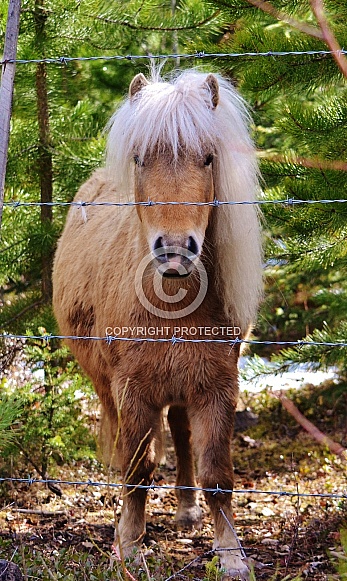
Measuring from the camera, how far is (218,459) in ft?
12.2

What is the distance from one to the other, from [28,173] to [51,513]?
9.06 ft

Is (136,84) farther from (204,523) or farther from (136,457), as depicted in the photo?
(204,523)

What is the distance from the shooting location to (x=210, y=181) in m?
3.50

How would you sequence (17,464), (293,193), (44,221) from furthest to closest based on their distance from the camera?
(44,221) → (17,464) → (293,193)

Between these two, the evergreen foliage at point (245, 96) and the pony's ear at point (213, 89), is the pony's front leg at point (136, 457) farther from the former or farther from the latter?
the pony's ear at point (213, 89)

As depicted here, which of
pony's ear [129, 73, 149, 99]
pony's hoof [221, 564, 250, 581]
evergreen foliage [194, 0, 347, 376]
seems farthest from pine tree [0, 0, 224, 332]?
pony's hoof [221, 564, 250, 581]

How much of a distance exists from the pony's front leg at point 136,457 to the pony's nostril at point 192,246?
1037 millimetres

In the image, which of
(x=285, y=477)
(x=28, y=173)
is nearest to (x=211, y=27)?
(x=28, y=173)

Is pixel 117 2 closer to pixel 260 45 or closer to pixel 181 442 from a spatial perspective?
pixel 260 45

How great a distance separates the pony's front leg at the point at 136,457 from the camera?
12.5 feet

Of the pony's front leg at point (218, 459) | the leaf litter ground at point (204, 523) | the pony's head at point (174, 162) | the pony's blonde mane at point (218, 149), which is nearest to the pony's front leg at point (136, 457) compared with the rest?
the leaf litter ground at point (204, 523)

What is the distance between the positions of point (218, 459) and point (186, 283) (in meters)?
0.92

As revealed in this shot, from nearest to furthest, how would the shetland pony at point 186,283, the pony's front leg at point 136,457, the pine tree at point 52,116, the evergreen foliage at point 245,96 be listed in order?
the shetland pony at point 186,283
the evergreen foliage at point 245,96
the pony's front leg at point 136,457
the pine tree at point 52,116

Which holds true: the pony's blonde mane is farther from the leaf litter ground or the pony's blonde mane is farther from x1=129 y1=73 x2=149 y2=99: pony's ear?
the leaf litter ground
